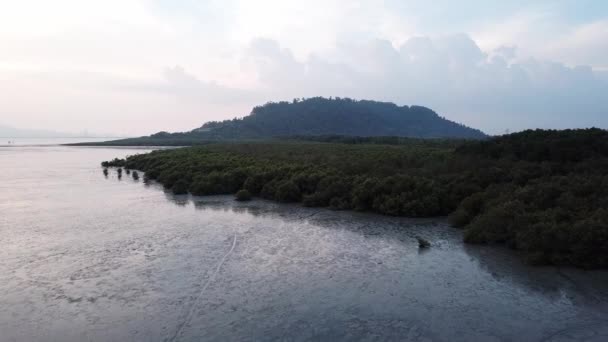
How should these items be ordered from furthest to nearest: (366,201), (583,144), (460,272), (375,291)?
(583,144) → (366,201) → (460,272) → (375,291)

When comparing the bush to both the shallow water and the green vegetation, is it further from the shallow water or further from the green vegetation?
the shallow water

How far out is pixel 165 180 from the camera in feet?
100

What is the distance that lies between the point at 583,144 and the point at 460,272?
1359cm

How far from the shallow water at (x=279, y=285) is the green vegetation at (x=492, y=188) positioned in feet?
2.50

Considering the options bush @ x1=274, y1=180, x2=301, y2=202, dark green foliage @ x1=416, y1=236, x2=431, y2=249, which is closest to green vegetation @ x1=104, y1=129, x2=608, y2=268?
bush @ x1=274, y1=180, x2=301, y2=202

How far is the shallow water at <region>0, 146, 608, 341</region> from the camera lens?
809cm

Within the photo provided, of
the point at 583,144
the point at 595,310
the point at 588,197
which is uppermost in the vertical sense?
the point at 583,144

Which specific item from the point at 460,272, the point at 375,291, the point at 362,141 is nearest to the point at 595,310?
the point at 460,272

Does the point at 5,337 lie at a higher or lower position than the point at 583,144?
lower

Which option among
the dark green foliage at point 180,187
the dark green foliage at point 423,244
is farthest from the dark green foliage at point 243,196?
the dark green foliage at point 423,244

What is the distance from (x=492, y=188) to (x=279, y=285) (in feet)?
34.0

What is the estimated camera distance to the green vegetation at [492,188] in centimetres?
1173

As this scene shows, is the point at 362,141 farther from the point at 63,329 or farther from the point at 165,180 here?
the point at 63,329

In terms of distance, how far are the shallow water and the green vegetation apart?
30.0 inches
